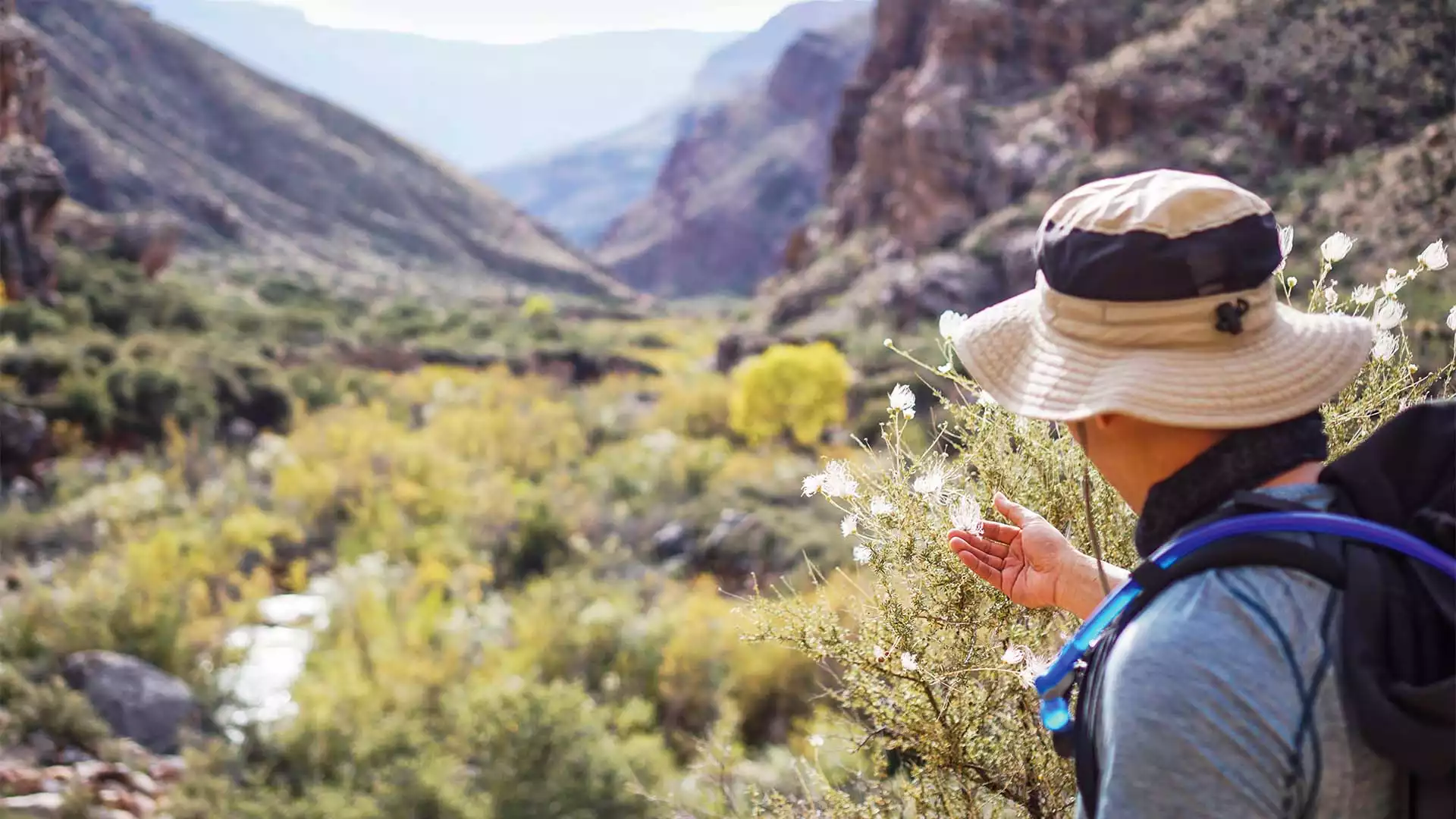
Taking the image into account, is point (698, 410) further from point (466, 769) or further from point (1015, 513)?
point (1015, 513)

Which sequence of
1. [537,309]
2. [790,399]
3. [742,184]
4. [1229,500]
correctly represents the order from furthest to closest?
[742,184] < [537,309] < [790,399] < [1229,500]

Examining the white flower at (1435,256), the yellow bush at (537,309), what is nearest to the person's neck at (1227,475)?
the white flower at (1435,256)

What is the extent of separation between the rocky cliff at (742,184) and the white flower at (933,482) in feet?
327

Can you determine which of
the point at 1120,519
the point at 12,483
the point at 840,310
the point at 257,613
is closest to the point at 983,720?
the point at 1120,519

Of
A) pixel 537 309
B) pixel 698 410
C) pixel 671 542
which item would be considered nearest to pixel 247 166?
pixel 537 309

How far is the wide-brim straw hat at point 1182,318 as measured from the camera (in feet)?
3.59

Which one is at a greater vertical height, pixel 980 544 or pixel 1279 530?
pixel 1279 530

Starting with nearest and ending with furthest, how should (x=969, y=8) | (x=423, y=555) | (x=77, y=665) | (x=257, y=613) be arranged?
(x=77, y=665) < (x=257, y=613) < (x=423, y=555) < (x=969, y=8)

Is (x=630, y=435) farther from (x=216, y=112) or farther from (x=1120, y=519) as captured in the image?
(x=216, y=112)

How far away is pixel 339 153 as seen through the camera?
232 feet

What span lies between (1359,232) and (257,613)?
16030mm

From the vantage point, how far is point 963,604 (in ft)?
6.10

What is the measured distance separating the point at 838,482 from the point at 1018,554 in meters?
0.32

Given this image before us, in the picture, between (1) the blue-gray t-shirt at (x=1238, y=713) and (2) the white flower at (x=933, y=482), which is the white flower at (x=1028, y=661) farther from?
(1) the blue-gray t-shirt at (x=1238, y=713)
